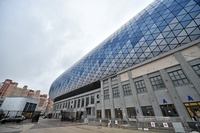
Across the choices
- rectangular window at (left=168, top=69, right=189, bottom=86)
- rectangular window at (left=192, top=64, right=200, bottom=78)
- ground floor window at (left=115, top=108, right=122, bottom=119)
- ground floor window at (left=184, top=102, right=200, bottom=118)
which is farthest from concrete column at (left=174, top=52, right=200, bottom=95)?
ground floor window at (left=115, top=108, right=122, bottom=119)

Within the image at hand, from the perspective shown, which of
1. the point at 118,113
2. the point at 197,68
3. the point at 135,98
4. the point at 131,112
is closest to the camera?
the point at 197,68

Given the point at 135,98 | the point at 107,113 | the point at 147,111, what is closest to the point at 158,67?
the point at 135,98

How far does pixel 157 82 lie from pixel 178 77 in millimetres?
3215

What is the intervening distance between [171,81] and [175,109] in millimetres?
4365

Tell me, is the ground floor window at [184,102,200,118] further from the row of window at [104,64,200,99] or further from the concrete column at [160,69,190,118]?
the row of window at [104,64,200,99]

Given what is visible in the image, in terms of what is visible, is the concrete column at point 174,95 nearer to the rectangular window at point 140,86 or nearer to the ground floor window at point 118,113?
the rectangular window at point 140,86

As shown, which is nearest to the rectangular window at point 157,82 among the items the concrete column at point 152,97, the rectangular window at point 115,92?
the concrete column at point 152,97

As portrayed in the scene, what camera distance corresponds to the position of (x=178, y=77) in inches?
555

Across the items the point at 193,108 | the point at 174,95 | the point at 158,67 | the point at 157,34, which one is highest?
the point at 157,34

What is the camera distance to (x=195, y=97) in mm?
11867

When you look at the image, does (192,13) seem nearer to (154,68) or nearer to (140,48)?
(140,48)

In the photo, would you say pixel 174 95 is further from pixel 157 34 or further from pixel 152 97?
pixel 157 34

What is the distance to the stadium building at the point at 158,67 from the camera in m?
13.1

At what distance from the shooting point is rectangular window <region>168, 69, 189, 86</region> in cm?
1346
